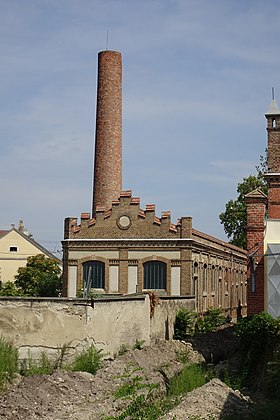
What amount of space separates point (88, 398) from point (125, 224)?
19.4 m

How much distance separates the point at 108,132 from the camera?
39688 mm

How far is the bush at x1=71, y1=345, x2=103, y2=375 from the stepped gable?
16.3 m

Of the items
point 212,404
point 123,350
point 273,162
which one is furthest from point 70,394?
point 273,162

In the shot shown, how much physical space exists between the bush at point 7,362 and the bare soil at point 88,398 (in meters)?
0.34

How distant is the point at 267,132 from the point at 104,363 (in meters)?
10.6

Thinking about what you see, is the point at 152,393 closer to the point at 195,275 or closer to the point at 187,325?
the point at 187,325

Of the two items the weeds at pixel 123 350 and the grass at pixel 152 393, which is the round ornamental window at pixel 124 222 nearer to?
the weeds at pixel 123 350

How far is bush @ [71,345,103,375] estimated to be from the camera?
16725mm

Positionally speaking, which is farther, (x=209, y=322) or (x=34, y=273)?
(x=34, y=273)

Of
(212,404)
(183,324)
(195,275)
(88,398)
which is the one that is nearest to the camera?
(212,404)

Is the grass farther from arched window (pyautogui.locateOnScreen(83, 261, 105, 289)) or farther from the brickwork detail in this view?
arched window (pyautogui.locateOnScreen(83, 261, 105, 289))

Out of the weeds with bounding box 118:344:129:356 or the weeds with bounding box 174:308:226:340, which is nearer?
the weeds with bounding box 118:344:129:356

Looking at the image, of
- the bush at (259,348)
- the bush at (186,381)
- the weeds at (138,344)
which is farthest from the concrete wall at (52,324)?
the bush at (259,348)

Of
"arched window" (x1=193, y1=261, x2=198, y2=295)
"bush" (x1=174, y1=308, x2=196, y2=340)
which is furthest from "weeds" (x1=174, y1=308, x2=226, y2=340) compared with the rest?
"arched window" (x1=193, y1=261, x2=198, y2=295)
